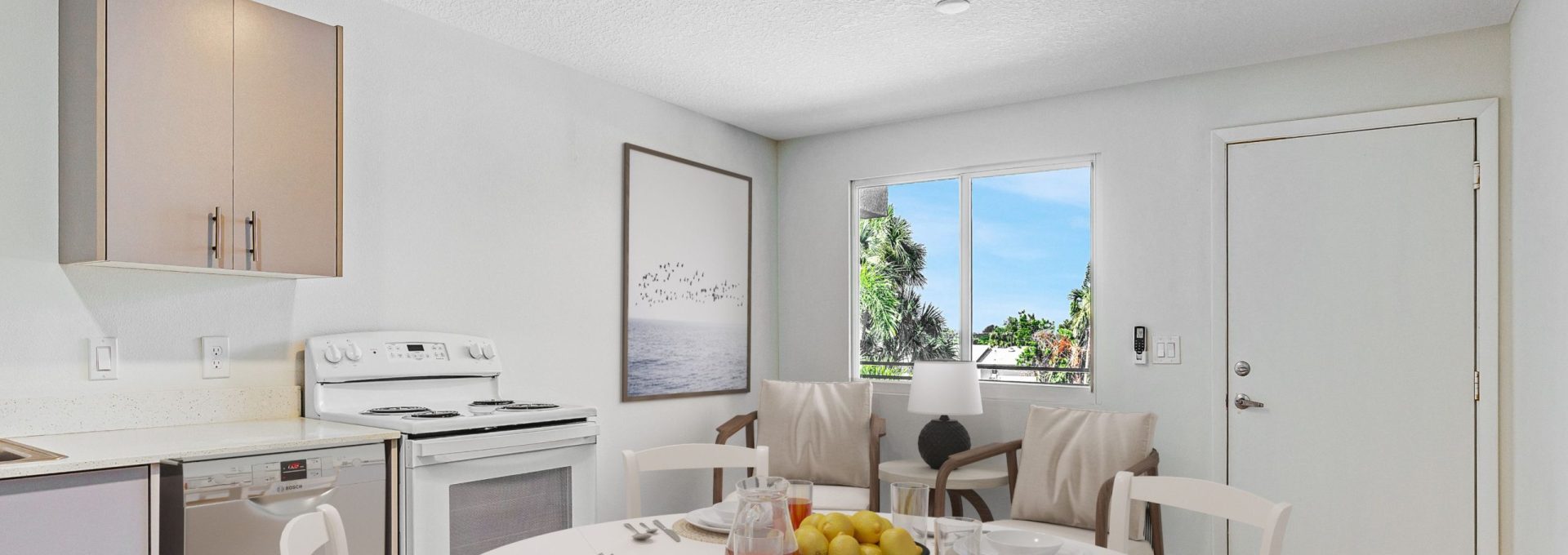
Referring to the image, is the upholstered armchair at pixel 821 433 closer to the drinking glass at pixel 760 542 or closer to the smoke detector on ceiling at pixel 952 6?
the smoke detector on ceiling at pixel 952 6

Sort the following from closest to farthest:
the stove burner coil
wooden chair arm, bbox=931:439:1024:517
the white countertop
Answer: the white countertop
the stove burner coil
wooden chair arm, bbox=931:439:1024:517

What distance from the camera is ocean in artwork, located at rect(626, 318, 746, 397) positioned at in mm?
4051

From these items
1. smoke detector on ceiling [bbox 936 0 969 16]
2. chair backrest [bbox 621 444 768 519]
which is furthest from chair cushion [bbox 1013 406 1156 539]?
smoke detector on ceiling [bbox 936 0 969 16]

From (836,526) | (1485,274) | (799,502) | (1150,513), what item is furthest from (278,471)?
(1485,274)

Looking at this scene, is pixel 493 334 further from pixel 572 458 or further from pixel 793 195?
pixel 793 195

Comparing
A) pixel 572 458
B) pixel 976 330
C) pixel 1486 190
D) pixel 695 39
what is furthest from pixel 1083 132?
pixel 572 458

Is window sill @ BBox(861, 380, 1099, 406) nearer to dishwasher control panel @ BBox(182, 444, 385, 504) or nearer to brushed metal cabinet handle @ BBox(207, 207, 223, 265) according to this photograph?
dishwasher control panel @ BBox(182, 444, 385, 504)

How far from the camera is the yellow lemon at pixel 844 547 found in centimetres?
137

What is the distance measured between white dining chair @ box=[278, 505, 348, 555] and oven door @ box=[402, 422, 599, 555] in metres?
0.84

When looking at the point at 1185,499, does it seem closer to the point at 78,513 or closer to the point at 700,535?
the point at 700,535

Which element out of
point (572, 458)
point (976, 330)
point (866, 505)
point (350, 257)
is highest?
point (350, 257)

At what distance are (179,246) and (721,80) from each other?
7.06ft

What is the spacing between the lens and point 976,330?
4.36 meters

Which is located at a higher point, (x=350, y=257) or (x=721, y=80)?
(x=721, y=80)
